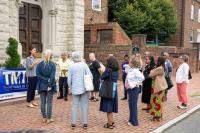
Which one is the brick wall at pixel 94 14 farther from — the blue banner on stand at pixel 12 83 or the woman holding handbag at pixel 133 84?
the woman holding handbag at pixel 133 84

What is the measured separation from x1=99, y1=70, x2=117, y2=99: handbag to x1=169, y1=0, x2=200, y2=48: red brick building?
2676 cm

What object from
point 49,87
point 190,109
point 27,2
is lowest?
point 190,109

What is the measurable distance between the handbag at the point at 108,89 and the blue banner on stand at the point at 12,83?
13.7ft

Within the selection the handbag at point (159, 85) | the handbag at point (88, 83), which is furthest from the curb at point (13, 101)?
the handbag at point (159, 85)

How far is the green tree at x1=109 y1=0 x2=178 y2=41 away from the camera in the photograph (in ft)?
83.3

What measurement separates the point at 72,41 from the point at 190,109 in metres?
7.05

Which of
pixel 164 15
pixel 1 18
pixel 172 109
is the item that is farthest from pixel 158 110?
pixel 164 15

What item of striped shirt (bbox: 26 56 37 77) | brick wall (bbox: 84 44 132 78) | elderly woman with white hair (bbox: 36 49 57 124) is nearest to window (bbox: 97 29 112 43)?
brick wall (bbox: 84 44 132 78)

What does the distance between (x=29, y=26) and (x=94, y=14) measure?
884 centimetres

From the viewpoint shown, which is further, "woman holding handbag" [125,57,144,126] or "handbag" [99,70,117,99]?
"woman holding handbag" [125,57,144,126]

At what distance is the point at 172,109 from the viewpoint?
38.7 ft

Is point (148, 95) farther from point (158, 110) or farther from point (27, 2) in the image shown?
point (27, 2)

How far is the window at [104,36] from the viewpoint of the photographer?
20906 mm

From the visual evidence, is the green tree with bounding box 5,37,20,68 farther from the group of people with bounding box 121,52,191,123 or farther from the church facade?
the group of people with bounding box 121,52,191,123
